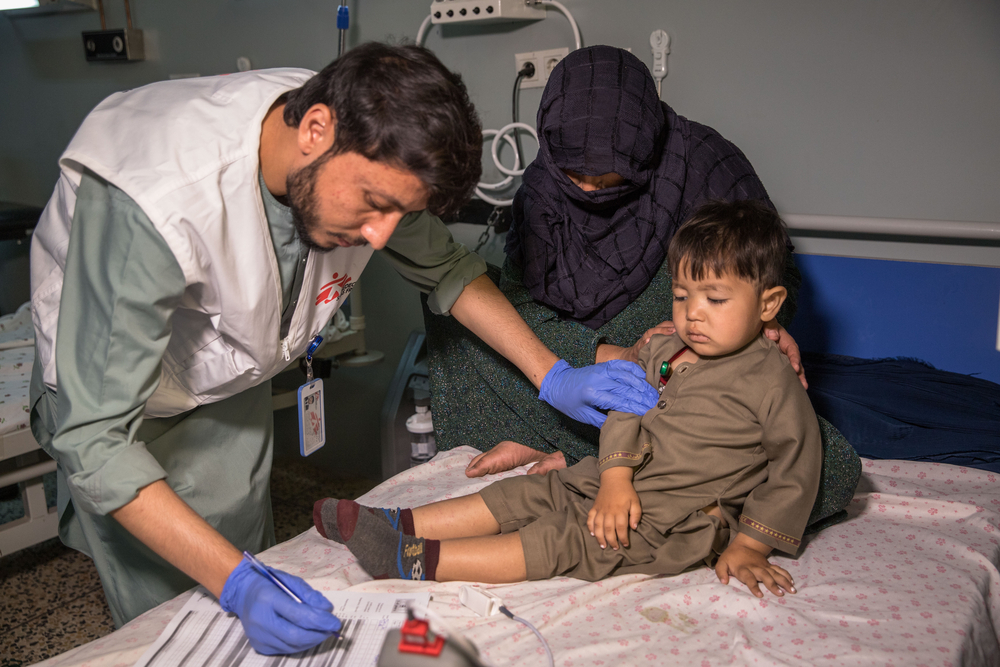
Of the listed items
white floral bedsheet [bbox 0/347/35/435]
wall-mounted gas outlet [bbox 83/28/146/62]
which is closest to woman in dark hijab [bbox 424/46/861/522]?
white floral bedsheet [bbox 0/347/35/435]

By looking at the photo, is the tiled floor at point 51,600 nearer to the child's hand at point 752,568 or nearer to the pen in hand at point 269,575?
the pen in hand at point 269,575

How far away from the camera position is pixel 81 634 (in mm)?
1937

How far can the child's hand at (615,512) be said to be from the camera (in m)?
1.23

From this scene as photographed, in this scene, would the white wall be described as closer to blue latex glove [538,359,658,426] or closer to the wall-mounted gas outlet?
blue latex glove [538,359,658,426]

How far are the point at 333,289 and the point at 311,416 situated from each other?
0.25 metres

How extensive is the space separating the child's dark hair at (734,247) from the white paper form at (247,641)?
0.71m

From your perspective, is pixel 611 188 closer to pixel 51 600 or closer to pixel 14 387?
pixel 14 387

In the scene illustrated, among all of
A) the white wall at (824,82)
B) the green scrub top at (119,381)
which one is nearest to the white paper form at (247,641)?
the green scrub top at (119,381)

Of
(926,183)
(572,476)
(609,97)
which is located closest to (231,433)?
(572,476)

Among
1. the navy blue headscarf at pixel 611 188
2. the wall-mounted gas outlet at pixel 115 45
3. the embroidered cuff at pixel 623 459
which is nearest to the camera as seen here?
the embroidered cuff at pixel 623 459

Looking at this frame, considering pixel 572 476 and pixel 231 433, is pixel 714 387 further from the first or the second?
pixel 231 433

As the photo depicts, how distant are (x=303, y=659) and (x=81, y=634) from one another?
1.32 metres

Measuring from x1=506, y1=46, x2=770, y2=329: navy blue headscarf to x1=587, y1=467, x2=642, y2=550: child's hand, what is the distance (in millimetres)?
528

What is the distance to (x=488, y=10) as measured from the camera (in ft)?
6.95
